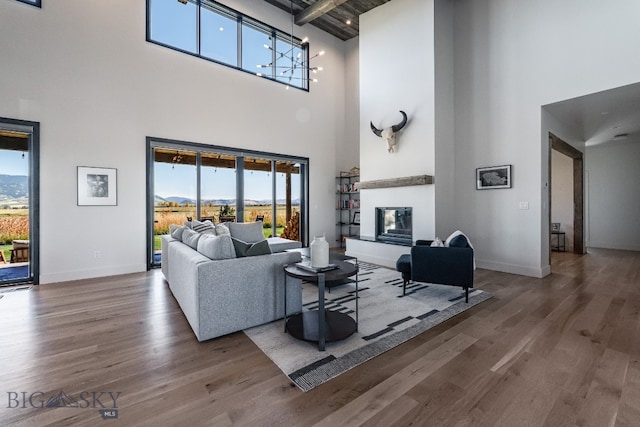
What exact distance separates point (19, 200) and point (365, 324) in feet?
18.2

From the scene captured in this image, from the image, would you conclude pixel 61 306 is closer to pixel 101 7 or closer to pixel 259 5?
pixel 101 7

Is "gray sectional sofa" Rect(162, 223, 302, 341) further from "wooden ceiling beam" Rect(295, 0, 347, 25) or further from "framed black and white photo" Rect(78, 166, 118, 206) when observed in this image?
"wooden ceiling beam" Rect(295, 0, 347, 25)

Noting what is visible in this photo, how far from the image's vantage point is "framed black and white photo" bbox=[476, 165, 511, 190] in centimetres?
495

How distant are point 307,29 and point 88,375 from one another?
8.33m

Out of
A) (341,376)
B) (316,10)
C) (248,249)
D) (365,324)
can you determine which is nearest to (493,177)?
(365,324)

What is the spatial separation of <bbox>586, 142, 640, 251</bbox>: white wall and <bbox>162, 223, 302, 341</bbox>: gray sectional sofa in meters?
9.00

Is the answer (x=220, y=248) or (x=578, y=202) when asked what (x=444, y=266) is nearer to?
(x=220, y=248)

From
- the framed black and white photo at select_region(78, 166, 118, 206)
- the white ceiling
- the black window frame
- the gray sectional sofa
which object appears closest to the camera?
the gray sectional sofa

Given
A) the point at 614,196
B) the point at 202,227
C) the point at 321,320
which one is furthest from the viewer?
the point at 614,196

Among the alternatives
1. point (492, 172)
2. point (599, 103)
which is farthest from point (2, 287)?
point (599, 103)

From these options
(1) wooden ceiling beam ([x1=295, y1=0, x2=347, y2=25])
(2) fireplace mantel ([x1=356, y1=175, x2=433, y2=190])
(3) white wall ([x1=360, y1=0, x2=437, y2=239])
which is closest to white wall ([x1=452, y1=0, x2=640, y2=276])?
(3) white wall ([x1=360, y1=0, x2=437, y2=239])

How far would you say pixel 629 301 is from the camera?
137 inches

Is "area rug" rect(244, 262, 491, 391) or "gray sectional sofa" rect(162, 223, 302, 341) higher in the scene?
"gray sectional sofa" rect(162, 223, 302, 341)

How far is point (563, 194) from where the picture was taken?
7215 millimetres
